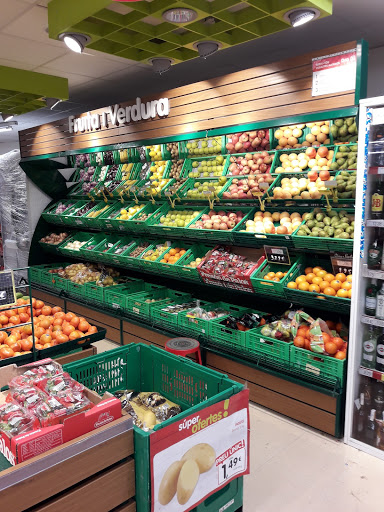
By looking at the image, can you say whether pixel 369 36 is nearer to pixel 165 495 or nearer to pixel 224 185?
pixel 224 185

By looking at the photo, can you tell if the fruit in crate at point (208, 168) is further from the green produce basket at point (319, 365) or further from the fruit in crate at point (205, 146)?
the green produce basket at point (319, 365)

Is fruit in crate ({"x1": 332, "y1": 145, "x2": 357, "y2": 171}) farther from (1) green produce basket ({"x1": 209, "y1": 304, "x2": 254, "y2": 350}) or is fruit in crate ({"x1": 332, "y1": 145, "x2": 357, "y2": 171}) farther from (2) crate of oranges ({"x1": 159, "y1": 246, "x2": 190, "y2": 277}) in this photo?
(2) crate of oranges ({"x1": 159, "y1": 246, "x2": 190, "y2": 277})

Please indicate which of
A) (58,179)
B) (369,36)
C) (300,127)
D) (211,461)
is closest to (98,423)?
(211,461)

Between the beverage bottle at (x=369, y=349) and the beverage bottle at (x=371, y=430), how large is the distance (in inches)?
15.5

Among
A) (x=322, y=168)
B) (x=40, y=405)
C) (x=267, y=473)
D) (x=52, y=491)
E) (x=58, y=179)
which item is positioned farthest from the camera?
(x=58, y=179)

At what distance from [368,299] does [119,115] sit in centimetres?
397

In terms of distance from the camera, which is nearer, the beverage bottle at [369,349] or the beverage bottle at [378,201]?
the beverage bottle at [378,201]

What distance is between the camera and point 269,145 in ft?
14.9

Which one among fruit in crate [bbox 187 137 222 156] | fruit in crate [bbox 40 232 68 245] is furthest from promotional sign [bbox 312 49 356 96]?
fruit in crate [bbox 40 232 68 245]

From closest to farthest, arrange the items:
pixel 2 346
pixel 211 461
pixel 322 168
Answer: pixel 211 461, pixel 2 346, pixel 322 168

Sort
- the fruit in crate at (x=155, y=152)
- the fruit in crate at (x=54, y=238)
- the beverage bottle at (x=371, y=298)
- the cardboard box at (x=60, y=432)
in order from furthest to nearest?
1. the fruit in crate at (x=54, y=238)
2. the fruit in crate at (x=155, y=152)
3. the beverage bottle at (x=371, y=298)
4. the cardboard box at (x=60, y=432)

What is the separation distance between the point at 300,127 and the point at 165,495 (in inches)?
140

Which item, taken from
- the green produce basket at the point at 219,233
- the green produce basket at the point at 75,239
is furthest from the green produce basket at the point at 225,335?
the green produce basket at the point at 75,239

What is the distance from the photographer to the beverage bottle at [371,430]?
3.30 m
